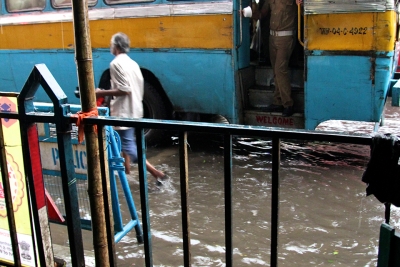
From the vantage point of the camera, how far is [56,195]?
359cm

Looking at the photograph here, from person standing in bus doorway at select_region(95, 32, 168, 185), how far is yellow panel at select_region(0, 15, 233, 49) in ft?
3.89

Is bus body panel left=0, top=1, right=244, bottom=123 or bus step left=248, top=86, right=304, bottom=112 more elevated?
bus body panel left=0, top=1, right=244, bottom=123

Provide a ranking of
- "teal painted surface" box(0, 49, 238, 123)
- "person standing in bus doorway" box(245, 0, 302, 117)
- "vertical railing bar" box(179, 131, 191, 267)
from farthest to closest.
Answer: "teal painted surface" box(0, 49, 238, 123)
"person standing in bus doorway" box(245, 0, 302, 117)
"vertical railing bar" box(179, 131, 191, 267)

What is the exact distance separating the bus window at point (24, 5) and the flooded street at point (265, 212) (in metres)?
2.86

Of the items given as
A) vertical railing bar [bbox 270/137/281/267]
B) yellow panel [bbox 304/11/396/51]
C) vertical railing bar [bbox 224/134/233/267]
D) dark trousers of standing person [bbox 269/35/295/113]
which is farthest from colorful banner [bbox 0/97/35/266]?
Answer: dark trousers of standing person [bbox 269/35/295/113]

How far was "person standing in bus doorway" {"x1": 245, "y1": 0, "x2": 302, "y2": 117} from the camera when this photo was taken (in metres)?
5.31

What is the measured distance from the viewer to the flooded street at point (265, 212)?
134 inches

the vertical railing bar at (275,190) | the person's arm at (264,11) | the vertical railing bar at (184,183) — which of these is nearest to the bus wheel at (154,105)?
the person's arm at (264,11)

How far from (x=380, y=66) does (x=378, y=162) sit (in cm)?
342

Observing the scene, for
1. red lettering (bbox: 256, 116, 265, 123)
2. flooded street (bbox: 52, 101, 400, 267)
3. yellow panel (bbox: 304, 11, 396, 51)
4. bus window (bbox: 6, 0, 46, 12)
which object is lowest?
flooded street (bbox: 52, 101, 400, 267)

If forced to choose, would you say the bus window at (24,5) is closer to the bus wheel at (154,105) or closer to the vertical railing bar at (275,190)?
the bus wheel at (154,105)

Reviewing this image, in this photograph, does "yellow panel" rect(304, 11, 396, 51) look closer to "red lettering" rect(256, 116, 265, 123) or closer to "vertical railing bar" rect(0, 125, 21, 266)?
"red lettering" rect(256, 116, 265, 123)

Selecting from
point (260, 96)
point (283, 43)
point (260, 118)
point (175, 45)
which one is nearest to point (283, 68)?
point (283, 43)

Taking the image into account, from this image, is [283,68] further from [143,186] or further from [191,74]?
[143,186]
